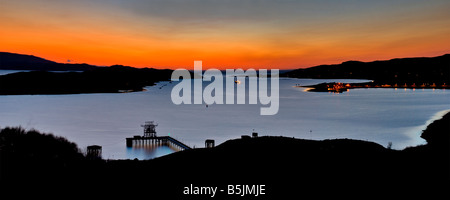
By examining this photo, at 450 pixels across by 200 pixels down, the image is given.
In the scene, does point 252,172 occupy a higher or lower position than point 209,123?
higher

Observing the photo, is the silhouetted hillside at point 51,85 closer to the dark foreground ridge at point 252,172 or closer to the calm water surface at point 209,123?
the calm water surface at point 209,123

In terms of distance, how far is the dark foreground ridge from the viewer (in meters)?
14.6

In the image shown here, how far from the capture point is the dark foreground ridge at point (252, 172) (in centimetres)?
1457

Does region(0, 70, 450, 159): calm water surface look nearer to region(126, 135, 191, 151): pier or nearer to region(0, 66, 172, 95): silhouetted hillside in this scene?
region(126, 135, 191, 151): pier

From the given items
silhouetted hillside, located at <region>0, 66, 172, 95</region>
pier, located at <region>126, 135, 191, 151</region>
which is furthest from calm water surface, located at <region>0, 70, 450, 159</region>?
silhouetted hillside, located at <region>0, 66, 172, 95</region>

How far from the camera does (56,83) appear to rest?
15475cm

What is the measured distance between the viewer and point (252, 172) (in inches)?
675

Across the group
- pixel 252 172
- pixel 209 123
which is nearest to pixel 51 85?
pixel 209 123

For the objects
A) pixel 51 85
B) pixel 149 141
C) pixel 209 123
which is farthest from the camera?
pixel 51 85

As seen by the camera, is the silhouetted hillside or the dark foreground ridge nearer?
the dark foreground ridge

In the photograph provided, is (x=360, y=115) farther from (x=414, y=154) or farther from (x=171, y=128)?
(x=414, y=154)

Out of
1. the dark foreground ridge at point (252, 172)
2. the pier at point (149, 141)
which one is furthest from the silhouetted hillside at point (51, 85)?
the dark foreground ridge at point (252, 172)

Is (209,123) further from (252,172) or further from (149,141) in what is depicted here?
(252,172)
